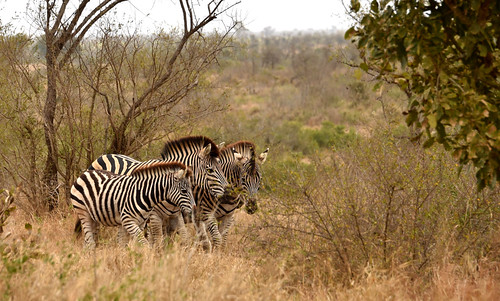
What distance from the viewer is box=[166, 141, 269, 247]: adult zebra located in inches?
325

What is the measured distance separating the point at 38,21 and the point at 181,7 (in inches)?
93.6

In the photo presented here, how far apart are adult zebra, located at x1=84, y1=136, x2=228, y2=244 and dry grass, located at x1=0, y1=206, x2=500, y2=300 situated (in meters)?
1.52

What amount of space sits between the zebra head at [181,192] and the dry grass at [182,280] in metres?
1.22

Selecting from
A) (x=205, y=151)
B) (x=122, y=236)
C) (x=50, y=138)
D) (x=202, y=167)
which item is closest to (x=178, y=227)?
(x=122, y=236)

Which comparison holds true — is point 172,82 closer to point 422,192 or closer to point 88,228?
point 88,228

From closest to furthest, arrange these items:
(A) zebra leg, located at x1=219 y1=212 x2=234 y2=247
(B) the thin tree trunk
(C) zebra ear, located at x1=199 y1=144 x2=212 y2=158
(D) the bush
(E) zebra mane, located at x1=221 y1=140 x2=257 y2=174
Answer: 1. (D) the bush
2. (C) zebra ear, located at x1=199 y1=144 x2=212 y2=158
3. (A) zebra leg, located at x1=219 y1=212 x2=234 y2=247
4. (E) zebra mane, located at x1=221 y1=140 x2=257 y2=174
5. (B) the thin tree trunk

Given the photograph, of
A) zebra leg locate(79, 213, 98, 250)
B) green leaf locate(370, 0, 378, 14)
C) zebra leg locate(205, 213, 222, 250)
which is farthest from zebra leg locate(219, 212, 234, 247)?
green leaf locate(370, 0, 378, 14)

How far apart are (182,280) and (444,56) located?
104 inches

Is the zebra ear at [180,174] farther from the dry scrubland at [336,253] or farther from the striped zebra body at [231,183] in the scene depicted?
the dry scrubland at [336,253]

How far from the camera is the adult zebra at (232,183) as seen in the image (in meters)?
8.26

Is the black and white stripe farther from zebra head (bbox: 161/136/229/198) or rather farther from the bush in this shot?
the bush

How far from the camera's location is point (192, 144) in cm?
854

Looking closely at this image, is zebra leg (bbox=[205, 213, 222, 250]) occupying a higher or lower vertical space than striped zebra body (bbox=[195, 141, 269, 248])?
lower

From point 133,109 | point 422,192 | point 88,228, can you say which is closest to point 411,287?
point 422,192
